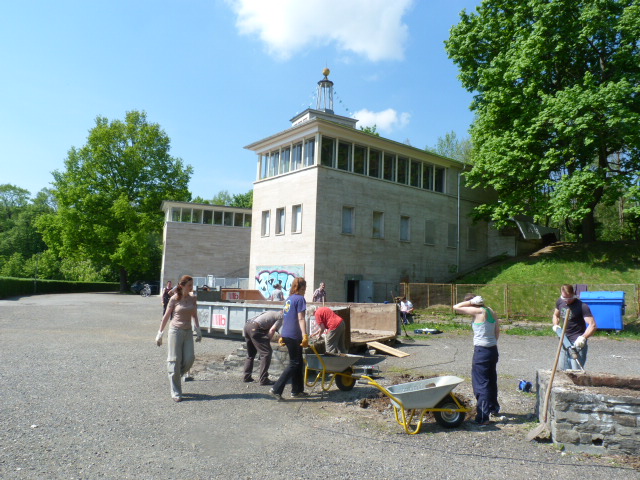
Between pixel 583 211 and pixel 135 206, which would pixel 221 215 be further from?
pixel 583 211

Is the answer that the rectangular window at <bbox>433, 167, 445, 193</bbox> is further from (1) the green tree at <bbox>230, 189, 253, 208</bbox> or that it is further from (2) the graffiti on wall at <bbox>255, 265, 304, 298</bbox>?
(1) the green tree at <bbox>230, 189, 253, 208</bbox>

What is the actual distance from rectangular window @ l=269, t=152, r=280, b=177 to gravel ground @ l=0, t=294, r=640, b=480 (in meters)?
21.1

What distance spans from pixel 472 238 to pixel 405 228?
7.12 meters

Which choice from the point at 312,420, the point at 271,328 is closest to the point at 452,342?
the point at 271,328

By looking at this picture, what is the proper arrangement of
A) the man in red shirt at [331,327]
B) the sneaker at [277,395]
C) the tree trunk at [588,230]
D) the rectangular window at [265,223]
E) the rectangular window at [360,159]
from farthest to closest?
1. the rectangular window at [265,223]
2. the tree trunk at [588,230]
3. the rectangular window at [360,159]
4. the man in red shirt at [331,327]
5. the sneaker at [277,395]

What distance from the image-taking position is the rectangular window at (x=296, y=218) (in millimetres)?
28433

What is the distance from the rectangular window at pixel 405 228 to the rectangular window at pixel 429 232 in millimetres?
1500

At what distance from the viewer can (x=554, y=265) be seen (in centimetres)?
2825

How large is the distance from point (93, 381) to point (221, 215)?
36.6 meters

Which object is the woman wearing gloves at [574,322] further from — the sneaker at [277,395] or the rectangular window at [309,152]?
the rectangular window at [309,152]

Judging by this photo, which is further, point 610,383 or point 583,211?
point 583,211

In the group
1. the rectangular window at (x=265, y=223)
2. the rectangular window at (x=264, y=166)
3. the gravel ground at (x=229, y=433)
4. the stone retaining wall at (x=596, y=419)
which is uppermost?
the rectangular window at (x=264, y=166)

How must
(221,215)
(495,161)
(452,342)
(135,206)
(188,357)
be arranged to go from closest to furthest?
(188,357), (452,342), (495,161), (221,215), (135,206)

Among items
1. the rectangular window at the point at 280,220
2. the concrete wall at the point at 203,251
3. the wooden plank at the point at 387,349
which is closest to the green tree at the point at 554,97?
the rectangular window at the point at 280,220
